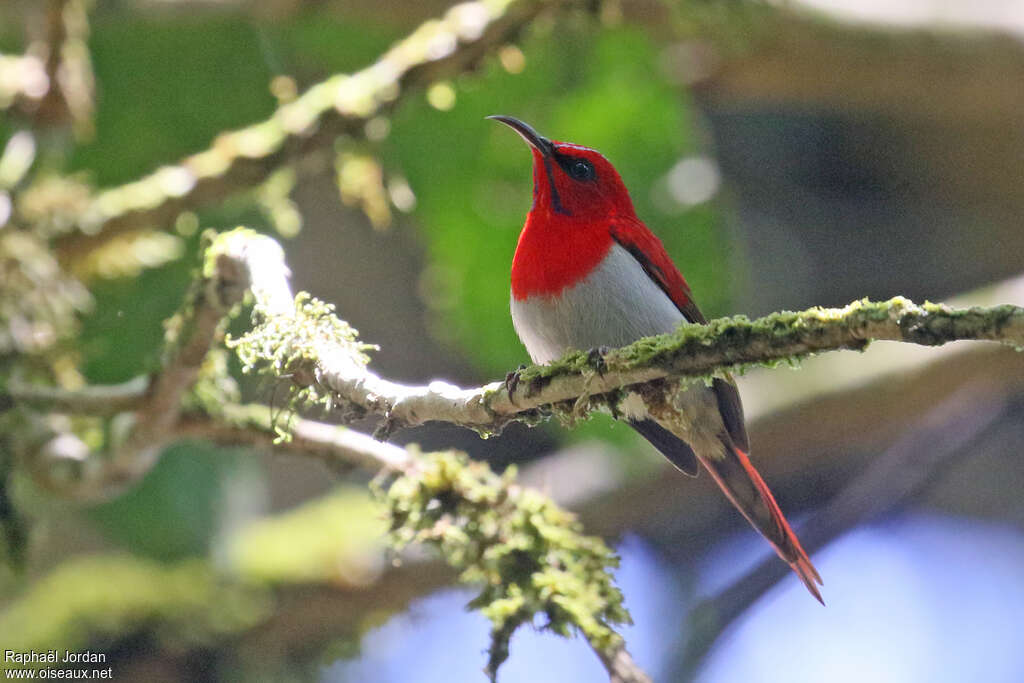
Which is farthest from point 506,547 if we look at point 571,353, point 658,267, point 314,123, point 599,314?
point 314,123

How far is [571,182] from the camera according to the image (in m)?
3.49

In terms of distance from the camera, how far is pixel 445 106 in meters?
3.70

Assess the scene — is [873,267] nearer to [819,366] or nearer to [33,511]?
[819,366]

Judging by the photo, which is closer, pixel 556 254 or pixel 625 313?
pixel 625 313

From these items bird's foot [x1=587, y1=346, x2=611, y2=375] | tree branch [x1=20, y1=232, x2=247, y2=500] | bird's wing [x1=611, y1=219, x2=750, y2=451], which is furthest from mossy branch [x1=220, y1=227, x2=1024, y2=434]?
bird's wing [x1=611, y1=219, x2=750, y2=451]

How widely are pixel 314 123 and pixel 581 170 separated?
0.97 meters

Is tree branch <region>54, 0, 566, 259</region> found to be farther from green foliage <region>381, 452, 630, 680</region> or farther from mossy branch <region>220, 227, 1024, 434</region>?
green foliage <region>381, 452, 630, 680</region>

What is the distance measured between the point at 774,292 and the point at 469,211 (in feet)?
7.34

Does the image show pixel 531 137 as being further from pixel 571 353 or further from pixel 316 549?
pixel 316 549

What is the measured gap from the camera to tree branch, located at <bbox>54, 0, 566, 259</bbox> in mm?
3500

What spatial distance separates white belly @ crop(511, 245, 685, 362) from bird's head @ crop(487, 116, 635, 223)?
0.46 m

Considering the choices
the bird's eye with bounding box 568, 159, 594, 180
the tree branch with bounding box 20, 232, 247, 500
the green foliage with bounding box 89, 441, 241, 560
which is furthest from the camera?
the green foliage with bounding box 89, 441, 241, 560

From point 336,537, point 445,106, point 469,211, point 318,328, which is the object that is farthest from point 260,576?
point 318,328

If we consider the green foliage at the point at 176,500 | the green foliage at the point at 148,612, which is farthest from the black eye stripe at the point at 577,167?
the green foliage at the point at 148,612
